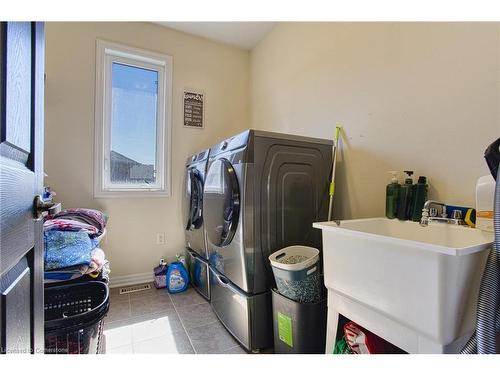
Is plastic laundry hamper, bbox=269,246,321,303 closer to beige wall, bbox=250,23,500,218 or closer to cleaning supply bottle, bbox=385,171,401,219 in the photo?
cleaning supply bottle, bbox=385,171,401,219

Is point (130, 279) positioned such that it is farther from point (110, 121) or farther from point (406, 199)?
point (406, 199)

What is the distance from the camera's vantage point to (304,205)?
1623 millimetres

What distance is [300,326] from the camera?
1242 millimetres

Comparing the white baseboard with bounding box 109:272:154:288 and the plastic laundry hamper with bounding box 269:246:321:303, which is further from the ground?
the plastic laundry hamper with bounding box 269:246:321:303

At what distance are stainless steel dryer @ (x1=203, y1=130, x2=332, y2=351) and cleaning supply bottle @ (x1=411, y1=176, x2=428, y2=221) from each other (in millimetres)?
581

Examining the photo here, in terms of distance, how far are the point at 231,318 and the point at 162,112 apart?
7.27 ft

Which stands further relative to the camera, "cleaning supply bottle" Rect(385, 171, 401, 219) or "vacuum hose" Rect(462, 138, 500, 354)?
"cleaning supply bottle" Rect(385, 171, 401, 219)

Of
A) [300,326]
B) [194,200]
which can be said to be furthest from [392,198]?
[194,200]

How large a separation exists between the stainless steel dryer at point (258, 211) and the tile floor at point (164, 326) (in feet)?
0.51

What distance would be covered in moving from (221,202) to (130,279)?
5.53ft

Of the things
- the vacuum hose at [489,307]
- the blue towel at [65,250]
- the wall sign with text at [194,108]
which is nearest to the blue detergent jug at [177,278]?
the blue towel at [65,250]

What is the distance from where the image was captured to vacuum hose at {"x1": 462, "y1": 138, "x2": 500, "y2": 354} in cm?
68

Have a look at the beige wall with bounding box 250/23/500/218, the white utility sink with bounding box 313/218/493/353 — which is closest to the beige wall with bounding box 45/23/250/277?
the beige wall with bounding box 250/23/500/218
